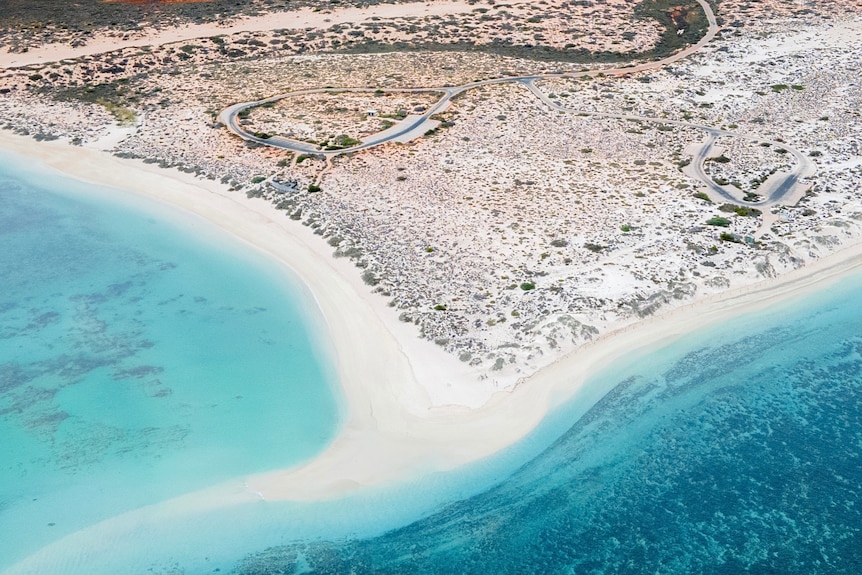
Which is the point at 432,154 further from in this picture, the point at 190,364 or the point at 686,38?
the point at 686,38

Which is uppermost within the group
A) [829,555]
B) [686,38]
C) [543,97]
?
A: [686,38]

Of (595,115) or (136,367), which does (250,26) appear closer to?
(595,115)

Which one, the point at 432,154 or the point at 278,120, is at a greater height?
the point at 278,120

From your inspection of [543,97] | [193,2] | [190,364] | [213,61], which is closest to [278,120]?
[213,61]

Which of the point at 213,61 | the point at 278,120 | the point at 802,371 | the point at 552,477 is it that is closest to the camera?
the point at 552,477

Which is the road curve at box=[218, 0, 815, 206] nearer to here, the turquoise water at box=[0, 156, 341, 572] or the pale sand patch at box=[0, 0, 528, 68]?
the turquoise water at box=[0, 156, 341, 572]

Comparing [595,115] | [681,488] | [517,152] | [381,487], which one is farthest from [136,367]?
[595,115]

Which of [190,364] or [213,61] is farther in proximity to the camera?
[213,61]

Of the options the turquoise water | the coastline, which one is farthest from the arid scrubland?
the turquoise water
